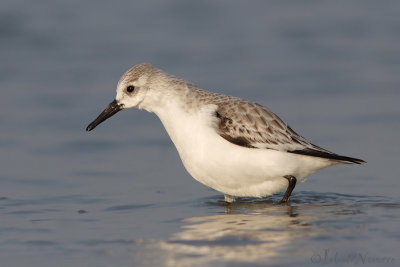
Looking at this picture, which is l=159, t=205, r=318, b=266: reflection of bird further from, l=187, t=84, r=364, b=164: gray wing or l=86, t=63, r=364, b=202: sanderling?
l=187, t=84, r=364, b=164: gray wing

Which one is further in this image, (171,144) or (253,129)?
(171,144)

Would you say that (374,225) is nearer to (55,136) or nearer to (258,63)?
(55,136)

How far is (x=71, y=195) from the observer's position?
11.5m

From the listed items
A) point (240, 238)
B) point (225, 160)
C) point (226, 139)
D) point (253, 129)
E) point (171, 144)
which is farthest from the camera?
point (171, 144)

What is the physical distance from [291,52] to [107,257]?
11384mm

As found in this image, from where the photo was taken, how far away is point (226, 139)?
1038 cm

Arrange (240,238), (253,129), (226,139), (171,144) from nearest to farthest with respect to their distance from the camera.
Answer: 1. (240,238)
2. (226,139)
3. (253,129)
4. (171,144)

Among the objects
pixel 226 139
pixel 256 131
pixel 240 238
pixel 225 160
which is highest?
pixel 256 131

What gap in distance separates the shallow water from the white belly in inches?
14.5

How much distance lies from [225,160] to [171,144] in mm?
4021

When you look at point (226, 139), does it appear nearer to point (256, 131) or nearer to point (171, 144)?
Answer: point (256, 131)

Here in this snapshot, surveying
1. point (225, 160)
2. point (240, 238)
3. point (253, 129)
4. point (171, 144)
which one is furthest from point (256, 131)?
point (171, 144)

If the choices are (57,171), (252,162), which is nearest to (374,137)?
(252,162)

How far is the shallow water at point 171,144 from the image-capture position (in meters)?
8.62
